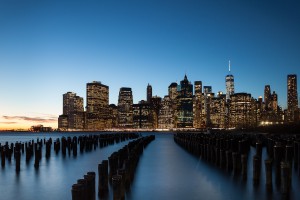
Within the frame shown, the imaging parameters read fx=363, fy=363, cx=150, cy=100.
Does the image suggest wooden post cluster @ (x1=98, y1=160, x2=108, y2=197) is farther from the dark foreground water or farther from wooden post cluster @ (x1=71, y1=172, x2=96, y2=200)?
wooden post cluster @ (x1=71, y1=172, x2=96, y2=200)

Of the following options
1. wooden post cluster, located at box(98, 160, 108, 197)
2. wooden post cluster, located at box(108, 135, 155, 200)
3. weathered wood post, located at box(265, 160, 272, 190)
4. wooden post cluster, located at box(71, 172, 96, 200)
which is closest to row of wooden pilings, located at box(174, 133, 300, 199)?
weathered wood post, located at box(265, 160, 272, 190)

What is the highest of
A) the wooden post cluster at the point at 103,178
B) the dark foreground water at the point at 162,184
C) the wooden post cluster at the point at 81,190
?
the wooden post cluster at the point at 81,190

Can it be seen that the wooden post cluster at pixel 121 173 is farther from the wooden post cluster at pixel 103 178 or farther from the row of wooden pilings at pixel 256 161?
the row of wooden pilings at pixel 256 161

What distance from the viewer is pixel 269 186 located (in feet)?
52.4

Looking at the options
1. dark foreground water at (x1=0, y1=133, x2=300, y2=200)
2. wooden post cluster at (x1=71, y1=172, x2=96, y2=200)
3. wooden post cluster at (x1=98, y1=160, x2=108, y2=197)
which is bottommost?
dark foreground water at (x1=0, y1=133, x2=300, y2=200)

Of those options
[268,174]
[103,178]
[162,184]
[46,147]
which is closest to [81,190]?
[103,178]

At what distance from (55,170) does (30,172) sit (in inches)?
80.1

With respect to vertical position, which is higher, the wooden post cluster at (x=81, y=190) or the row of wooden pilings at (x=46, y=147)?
the wooden post cluster at (x=81, y=190)

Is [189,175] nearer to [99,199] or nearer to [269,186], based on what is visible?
[269,186]

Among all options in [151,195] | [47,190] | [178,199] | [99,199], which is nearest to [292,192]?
[178,199]

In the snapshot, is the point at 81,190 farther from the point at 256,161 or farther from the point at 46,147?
the point at 46,147

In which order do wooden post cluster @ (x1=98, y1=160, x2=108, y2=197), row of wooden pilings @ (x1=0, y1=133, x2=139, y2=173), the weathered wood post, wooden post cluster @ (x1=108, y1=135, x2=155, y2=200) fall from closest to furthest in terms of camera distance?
wooden post cluster @ (x1=108, y1=135, x2=155, y2=200) → the weathered wood post → wooden post cluster @ (x1=98, y1=160, x2=108, y2=197) → row of wooden pilings @ (x1=0, y1=133, x2=139, y2=173)

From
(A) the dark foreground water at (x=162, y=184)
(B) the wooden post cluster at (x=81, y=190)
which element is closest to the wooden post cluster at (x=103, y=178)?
(A) the dark foreground water at (x=162, y=184)

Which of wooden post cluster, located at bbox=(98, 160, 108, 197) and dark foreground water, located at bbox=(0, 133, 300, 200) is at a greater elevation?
wooden post cluster, located at bbox=(98, 160, 108, 197)
